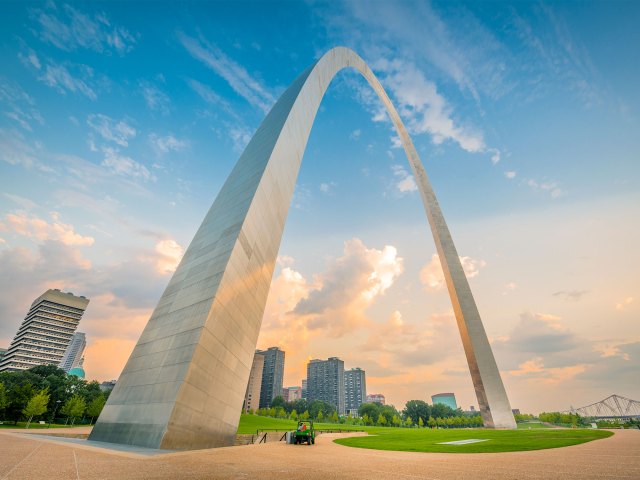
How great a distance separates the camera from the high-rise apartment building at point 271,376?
157500mm

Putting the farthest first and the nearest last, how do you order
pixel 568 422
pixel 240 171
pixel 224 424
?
pixel 568 422, pixel 240 171, pixel 224 424

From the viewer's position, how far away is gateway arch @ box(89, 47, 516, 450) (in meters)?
12.3

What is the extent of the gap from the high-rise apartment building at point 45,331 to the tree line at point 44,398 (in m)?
90.4

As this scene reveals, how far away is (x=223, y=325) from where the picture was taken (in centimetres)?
1480

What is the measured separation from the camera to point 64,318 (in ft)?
480

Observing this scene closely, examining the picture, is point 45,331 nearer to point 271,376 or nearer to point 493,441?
point 271,376

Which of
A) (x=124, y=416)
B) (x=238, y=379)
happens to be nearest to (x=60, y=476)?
(x=124, y=416)

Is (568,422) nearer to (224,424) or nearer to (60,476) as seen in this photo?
(224,424)

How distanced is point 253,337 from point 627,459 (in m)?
16.3

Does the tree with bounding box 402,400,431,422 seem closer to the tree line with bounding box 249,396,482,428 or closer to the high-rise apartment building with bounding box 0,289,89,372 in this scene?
the tree line with bounding box 249,396,482,428

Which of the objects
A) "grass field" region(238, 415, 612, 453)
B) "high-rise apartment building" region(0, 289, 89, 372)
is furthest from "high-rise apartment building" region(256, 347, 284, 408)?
"grass field" region(238, 415, 612, 453)

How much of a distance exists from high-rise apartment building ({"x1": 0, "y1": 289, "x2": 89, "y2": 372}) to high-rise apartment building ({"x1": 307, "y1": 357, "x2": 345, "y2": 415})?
414 ft

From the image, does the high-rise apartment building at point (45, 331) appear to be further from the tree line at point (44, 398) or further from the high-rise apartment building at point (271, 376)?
the high-rise apartment building at point (271, 376)

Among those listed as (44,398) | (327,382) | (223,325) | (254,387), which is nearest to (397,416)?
(254,387)
